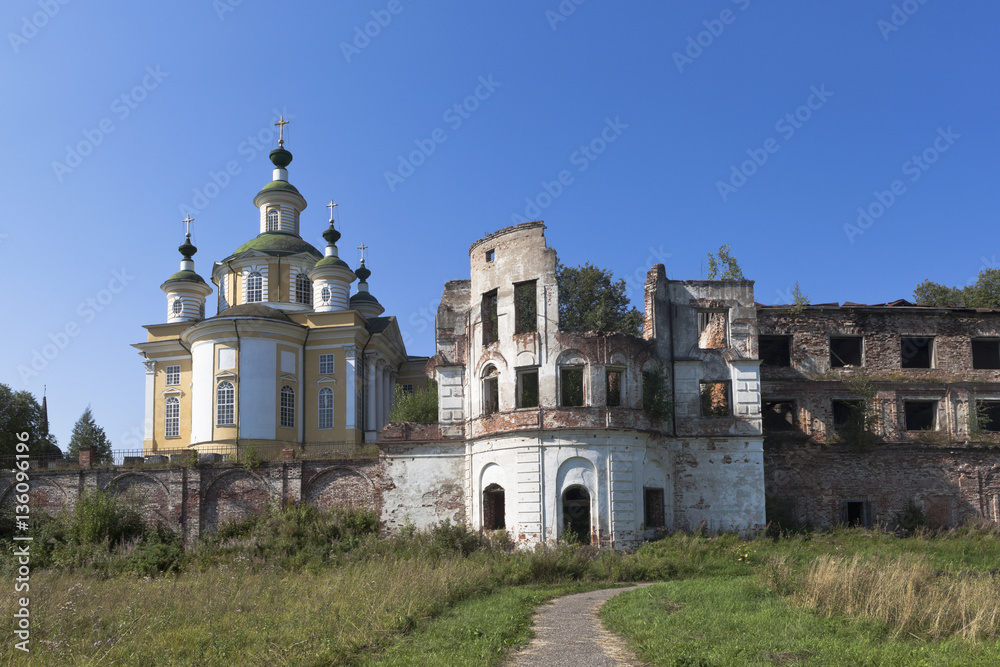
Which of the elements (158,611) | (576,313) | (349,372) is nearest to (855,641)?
(158,611)

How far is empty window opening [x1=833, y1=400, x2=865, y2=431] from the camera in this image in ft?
102

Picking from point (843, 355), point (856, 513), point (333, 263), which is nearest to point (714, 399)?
point (856, 513)

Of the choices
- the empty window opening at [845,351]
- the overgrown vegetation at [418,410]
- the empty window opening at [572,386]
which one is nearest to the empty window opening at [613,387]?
the empty window opening at [572,386]

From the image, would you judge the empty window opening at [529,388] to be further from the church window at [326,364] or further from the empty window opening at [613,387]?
the church window at [326,364]

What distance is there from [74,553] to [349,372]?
16.0 m

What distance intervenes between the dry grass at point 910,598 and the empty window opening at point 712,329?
47.5ft

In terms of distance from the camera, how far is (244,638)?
12.5 m

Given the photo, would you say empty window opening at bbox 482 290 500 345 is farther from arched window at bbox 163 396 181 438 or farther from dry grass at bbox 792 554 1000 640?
arched window at bbox 163 396 181 438

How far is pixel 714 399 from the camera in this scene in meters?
29.8

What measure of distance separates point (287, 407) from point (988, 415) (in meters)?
30.4

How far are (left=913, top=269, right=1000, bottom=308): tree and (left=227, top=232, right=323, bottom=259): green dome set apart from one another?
33.0 metres

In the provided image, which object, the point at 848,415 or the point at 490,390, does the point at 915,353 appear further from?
the point at 490,390

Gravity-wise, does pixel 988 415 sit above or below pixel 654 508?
above

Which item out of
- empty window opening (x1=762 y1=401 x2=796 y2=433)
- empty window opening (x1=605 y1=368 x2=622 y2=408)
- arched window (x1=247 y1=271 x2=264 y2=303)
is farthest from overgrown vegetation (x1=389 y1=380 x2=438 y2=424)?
arched window (x1=247 y1=271 x2=264 y2=303)
